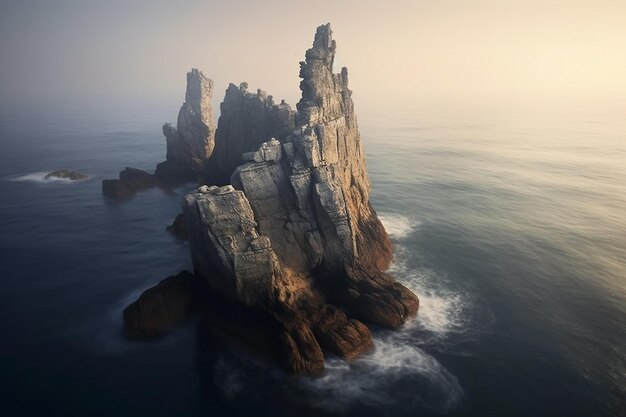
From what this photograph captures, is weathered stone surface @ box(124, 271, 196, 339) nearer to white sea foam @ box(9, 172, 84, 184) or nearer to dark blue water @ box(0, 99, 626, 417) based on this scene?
dark blue water @ box(0, 99, 626, 417)

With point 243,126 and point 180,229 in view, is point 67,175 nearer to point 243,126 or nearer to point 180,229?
point 180,229

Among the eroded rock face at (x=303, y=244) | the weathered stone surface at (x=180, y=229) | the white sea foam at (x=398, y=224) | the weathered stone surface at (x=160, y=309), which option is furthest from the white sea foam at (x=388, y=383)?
the weathered stone surface at (x=180, y=229)

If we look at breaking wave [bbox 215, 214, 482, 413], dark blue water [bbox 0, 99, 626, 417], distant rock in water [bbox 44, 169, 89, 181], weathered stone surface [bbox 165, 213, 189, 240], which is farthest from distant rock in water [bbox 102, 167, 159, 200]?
breaking wave [bbox 215, 214, 482, 413]

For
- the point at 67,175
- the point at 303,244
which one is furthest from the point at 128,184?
the point at 303,244

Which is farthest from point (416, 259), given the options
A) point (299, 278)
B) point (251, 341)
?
point (251, 341)

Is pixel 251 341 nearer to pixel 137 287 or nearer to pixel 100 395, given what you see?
pixel 100 395

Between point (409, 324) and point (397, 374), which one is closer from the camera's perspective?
point (397, 374)
